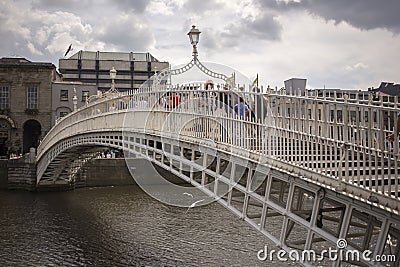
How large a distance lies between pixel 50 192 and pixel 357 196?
25766 millimetres

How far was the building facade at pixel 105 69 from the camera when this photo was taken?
6738 cm

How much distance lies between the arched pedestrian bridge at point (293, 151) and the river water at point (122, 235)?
2.46 meters

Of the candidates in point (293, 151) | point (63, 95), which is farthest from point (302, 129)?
point (63, 95)

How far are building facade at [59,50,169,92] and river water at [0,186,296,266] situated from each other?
44.3 meters

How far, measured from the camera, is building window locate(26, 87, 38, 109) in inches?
1647

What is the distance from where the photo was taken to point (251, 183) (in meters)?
9.03

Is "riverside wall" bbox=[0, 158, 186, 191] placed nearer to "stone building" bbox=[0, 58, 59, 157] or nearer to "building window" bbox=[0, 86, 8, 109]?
"stone building" bbox=[0, 58, 59, 157]

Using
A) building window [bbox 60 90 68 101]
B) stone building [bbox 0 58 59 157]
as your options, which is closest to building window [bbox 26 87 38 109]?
stone building [bbox 0 58 59 157]

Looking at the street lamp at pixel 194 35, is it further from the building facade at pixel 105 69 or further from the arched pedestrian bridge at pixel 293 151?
the building facade at pixel 105 69

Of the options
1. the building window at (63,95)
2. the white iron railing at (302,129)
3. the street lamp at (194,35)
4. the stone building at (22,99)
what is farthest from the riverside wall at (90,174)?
the street lamp at (194,35)

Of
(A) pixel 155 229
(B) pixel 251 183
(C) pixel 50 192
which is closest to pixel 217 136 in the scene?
(B) pixel 251 183

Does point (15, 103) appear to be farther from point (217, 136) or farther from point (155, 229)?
point (217, 136)

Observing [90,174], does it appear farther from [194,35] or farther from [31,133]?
[194,35]

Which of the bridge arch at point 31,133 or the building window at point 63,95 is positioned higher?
the building window at point 63,95
